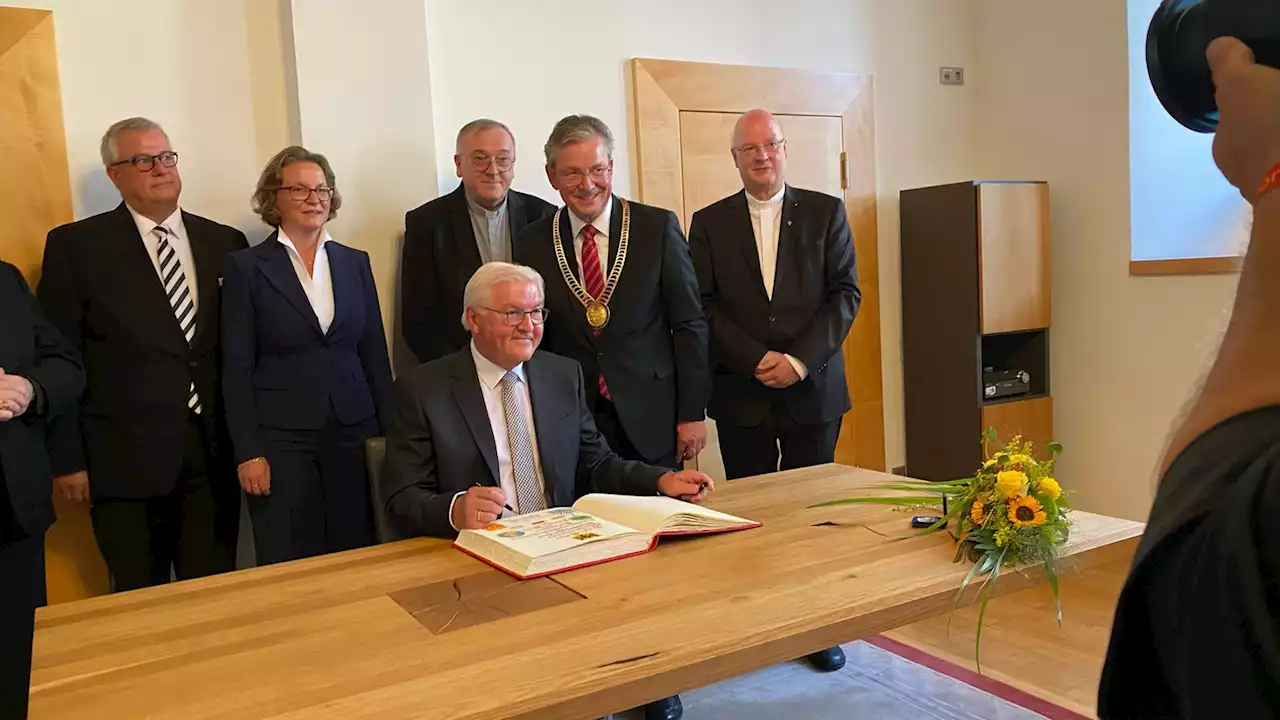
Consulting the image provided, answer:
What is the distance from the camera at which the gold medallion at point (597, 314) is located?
2.85 metres

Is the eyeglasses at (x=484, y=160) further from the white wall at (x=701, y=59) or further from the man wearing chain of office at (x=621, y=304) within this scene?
the white wall at (x=701, y=59)

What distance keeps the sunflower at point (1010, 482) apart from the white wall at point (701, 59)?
239cm

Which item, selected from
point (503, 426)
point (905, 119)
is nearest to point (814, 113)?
point (905, 119)

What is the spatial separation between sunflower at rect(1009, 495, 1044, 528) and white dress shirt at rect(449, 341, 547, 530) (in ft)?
3.31

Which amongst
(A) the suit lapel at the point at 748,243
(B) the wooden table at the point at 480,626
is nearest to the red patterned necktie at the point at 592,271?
(A) the suit lapel at the point at 748,243

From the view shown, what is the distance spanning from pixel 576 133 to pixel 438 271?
0.70 meters

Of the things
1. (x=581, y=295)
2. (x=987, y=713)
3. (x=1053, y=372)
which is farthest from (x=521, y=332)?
(x=1053, y=372)

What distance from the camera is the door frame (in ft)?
13.1

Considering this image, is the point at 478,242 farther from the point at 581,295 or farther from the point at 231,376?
the point at 231,376

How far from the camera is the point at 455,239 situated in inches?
125

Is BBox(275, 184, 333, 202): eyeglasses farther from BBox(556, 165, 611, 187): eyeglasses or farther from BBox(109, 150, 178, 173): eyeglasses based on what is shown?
BBox(556, 165, 611, 187): eyeglasses

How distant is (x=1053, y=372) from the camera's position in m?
4.75

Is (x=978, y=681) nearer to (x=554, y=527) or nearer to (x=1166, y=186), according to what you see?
(x=554, y=527)

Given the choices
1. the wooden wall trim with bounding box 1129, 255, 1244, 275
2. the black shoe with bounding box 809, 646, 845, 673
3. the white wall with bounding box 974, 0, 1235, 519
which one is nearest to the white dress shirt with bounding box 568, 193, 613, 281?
the black shoe with bounding box 809, 646, 845, 673
